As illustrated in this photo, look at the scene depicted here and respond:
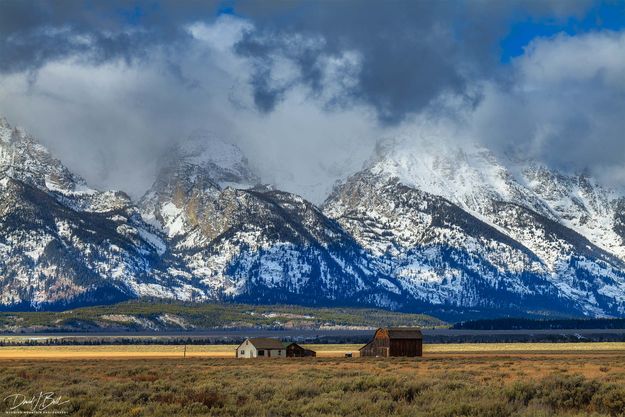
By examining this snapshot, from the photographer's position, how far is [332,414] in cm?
4772

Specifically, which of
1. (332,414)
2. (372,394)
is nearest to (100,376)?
(372,394)

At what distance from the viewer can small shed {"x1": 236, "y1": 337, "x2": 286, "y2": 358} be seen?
155 m

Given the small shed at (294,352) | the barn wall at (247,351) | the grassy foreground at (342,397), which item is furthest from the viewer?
the small shed at (294,352)

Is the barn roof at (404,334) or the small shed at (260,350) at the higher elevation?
the barn roof at (404,334)

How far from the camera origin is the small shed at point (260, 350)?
155 m

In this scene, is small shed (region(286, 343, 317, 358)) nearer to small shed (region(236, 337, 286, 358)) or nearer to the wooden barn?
small shed (region(236, 337, 286, 358))
